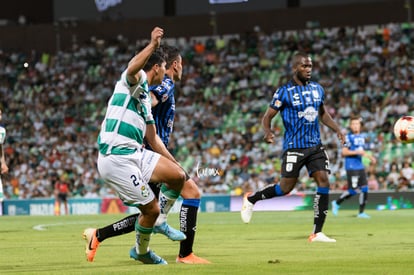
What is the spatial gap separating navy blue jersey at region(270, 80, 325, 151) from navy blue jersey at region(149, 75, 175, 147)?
12.8ft

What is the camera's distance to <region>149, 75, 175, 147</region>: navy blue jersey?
11.1 metres

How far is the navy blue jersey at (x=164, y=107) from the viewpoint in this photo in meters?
11.1

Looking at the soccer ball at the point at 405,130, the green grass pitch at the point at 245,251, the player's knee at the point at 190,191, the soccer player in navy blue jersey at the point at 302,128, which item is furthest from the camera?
the soccer player in navy blue jersey at the point at 302,128

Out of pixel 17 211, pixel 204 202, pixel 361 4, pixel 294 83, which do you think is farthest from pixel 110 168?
pixel 361 4

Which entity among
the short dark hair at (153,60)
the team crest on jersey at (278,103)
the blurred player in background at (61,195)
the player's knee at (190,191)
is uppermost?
the short dark hair at (153,60)

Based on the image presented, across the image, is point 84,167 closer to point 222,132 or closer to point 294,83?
point 222,132

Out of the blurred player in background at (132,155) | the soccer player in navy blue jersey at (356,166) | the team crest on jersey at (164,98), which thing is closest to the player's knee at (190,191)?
the blurred player in background at (132,155)

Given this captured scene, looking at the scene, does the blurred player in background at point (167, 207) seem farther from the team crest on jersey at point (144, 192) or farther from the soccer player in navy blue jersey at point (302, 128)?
the soccer player in navy blue jersey at point (302, 128)

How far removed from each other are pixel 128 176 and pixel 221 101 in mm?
29107

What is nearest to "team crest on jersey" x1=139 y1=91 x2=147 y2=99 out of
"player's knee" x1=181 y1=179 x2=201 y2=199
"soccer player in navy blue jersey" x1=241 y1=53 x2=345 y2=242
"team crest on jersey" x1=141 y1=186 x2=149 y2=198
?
"team crest on jersey" x1=141 y1=186 x2=149 y2=198

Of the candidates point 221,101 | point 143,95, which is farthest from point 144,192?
point 221,101

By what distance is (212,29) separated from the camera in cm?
4297

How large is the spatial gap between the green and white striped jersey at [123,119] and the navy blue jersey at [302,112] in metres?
5.54

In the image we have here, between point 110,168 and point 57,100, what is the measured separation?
3349cm
